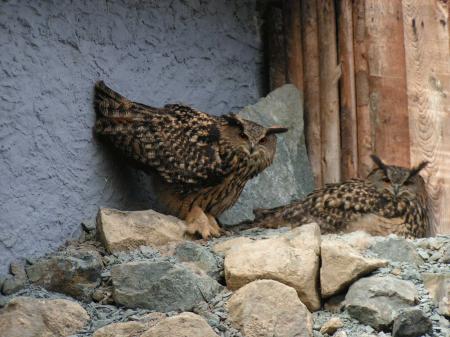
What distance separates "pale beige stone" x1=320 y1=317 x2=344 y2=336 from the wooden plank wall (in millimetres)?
1918

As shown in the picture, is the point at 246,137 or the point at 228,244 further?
the point at 246,137

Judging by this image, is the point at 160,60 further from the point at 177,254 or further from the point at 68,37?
the point at 177,254

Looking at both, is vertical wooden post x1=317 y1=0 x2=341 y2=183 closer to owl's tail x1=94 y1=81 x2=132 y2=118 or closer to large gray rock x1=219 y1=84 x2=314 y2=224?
large gray rock x1=219 y1=84 x2=314 y2=224

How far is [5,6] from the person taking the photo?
4.97 m

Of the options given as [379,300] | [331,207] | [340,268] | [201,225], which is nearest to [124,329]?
[340,268]

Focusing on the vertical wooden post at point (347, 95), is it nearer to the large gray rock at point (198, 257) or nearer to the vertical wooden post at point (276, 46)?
the vertical wooden post at point (276, 46)

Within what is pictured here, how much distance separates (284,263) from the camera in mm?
4535

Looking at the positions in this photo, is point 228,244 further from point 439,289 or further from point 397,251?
point 439,289

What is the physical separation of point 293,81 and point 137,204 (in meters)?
1.72

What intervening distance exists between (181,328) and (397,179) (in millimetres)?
2305

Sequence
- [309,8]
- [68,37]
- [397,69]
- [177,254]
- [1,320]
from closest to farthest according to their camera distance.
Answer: [1,320]
[177,254]
[68,37]
[397,69]
[309,8]

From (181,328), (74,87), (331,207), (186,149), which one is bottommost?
(181,328)

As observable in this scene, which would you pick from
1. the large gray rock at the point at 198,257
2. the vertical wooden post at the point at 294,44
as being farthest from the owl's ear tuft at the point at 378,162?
the large gray rock at the point at 198,257

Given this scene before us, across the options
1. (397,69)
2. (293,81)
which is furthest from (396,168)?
(293,81)
